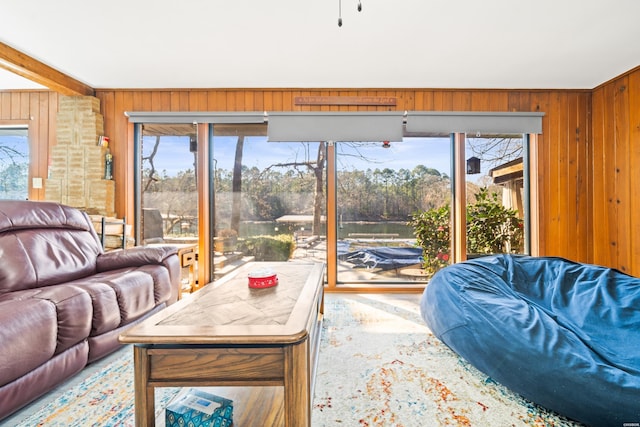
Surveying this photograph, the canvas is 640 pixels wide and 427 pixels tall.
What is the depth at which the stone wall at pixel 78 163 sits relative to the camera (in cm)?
351

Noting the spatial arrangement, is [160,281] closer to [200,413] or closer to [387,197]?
[200,413]

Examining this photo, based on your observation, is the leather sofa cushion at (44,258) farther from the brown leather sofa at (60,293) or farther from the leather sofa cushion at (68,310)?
the leather sofa cushion at (68,310)

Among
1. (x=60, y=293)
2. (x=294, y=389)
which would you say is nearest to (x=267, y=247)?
(x=60, y=293)

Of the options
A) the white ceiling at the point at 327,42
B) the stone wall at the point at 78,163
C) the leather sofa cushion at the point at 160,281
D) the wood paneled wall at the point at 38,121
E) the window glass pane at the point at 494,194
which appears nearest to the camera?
the white ceiling at the point at 327,42

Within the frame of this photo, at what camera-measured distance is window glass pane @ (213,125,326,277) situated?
3.75 meters

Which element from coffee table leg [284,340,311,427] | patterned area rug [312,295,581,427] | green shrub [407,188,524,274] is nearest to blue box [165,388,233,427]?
coffee table leg [284,340,311,427]

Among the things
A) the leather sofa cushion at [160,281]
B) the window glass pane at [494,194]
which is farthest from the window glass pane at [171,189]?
the window glass pane at [494,194]

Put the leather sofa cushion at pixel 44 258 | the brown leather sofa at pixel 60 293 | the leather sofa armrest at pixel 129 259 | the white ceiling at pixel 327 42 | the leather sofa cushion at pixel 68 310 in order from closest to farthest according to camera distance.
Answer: the brown leather sofa at pixel 60 293, the leather sofa cushion at pixel 68 310, the leather sofa cushion at pixel 44 258, the white ceiling at pixel 327 42, the leather sofa armrest at pixel 129 259

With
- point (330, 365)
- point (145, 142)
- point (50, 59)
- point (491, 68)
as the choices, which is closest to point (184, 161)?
point (145, 142)

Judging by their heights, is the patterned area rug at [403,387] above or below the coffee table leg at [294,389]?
below

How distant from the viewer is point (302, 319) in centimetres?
127

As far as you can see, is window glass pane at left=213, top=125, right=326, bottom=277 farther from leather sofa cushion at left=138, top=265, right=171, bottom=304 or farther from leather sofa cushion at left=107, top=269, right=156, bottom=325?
leather sofa cushion at left=107, top=269, right=156, bottom=325

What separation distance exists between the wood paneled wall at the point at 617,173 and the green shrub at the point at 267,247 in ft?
11.6

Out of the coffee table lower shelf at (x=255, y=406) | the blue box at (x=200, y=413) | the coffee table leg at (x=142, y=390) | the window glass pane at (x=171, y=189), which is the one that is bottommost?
the coffee table lower shelf at (x=255, y=406)
